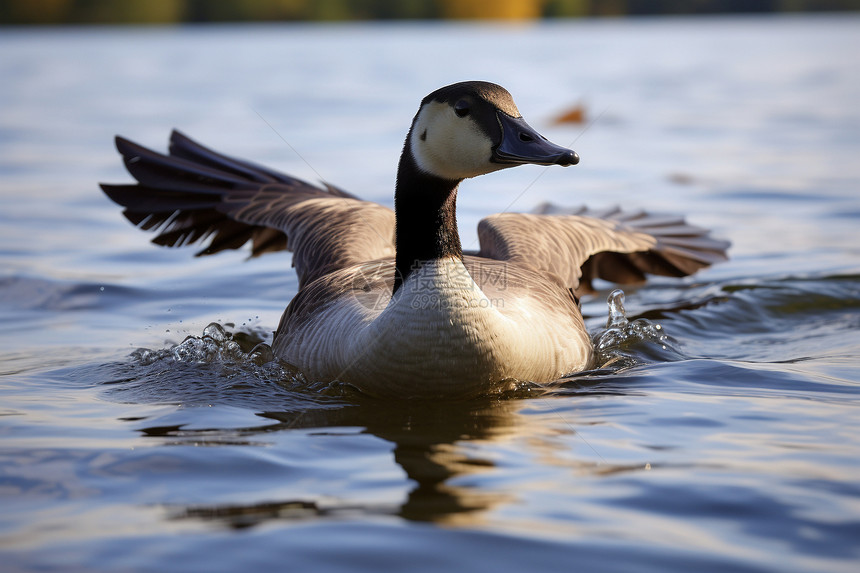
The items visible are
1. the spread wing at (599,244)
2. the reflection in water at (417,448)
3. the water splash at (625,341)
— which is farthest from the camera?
the spread wing at (599,244)

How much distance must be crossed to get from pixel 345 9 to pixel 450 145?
84.0m

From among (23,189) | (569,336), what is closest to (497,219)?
(569,336)

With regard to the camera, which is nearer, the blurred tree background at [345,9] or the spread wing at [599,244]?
the spread wing at [599,244]

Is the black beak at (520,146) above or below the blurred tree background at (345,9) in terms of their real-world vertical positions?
below

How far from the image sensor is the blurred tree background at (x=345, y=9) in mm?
73312

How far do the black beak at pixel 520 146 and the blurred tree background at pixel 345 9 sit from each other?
72.7 meters

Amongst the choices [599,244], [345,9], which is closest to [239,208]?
[599,244]

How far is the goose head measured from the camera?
207 inches

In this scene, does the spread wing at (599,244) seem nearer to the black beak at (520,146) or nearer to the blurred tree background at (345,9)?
the black beak at (520,146)

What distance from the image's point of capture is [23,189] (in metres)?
14.3

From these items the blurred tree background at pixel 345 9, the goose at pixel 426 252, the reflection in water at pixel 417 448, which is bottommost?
the reflection in water at pixel 417 448

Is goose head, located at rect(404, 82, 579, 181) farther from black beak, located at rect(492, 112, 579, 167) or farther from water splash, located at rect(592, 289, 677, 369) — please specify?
water splash, located at rect(592, 289, 677, 369)

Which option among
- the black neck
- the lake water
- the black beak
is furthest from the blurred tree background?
the black beak

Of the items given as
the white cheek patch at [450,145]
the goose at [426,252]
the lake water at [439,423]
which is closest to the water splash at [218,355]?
the lake water at [439,423]
